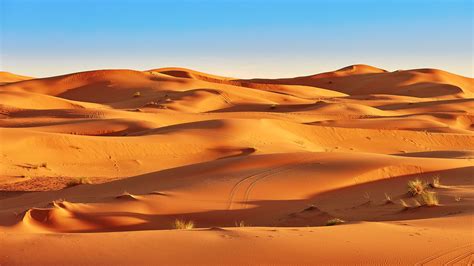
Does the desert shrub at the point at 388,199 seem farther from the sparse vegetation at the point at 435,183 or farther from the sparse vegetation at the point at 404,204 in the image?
the sparse vegetation at the point at 435,183

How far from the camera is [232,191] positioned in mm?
13148

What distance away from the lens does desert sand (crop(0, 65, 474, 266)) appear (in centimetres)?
723

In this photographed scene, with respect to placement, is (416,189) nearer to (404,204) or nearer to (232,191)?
(404,204)

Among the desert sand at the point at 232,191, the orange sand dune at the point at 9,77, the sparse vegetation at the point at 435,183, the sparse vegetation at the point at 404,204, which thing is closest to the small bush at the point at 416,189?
the desert sand at the point at 232,191

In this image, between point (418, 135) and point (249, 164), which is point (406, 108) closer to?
point (418, 135)

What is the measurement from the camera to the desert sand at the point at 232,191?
7.23 metres

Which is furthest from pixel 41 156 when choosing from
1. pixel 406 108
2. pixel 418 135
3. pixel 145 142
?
pixel 406 108

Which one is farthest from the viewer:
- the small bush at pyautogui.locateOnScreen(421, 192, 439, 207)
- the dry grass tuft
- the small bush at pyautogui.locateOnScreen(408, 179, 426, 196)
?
the small bush at pyautogui.locateOnScreen(408, 179, 426, 196)

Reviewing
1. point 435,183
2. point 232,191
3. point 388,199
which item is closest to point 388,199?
point 388,199

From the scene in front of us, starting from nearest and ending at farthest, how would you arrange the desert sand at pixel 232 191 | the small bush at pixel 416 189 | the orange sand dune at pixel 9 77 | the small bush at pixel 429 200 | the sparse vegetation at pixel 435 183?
1. the desert sand at pixel 232 191
2. the small bush at pixel 429 200
3. the small bush at pixel 416 189
4. the sparse vegetation at pixel 435 183
5. the orange sand dune at pixel 9 77

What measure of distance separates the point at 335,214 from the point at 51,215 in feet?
14.4

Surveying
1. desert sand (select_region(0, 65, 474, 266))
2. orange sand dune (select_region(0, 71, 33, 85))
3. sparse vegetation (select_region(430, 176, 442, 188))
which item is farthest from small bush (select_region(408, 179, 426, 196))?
orange sand dune (select_region(0, 71, 33, 85))

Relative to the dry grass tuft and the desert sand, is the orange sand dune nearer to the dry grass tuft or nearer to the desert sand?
the desert sand

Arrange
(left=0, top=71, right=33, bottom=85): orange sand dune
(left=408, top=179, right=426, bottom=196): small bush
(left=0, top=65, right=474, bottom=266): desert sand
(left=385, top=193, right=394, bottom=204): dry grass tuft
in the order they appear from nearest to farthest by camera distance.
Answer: (left=0, top=65, right=474, bottom=266): desert sand, (left=385, top=193, right=394, bottom=204): dry grass tuft, (left=408, top=179, right=426, bottom=196): small bush, (left=0, top=71, right=33, bottom=85): orange sand dune
